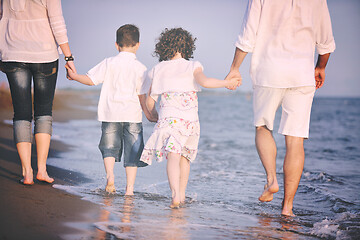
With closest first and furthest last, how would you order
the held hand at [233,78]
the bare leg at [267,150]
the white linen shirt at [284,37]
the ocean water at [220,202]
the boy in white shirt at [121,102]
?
the ocean water at [220,202], the white linen shirt at [284,37], the bare leg at [267,150], the held hand at [233,78], the boy in white shirt at [121,102]

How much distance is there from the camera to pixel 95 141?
8.57 m

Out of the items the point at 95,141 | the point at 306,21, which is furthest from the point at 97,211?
the point at 95,141

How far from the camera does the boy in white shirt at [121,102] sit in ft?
13.6

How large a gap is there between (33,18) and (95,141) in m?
4.85

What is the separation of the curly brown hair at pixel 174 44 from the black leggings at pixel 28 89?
933 millimetres

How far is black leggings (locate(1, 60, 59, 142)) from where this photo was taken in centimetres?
387

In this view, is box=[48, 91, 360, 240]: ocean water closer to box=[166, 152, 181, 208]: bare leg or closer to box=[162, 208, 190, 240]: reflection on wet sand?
box=[162, 208, 190, 240]: reflection on wet sand

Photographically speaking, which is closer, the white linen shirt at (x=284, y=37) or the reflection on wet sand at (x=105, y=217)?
the reflection on wet sand at (x=105, y=217)

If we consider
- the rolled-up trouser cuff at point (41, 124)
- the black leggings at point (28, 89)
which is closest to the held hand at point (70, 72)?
the black leggings at point (28, 89)

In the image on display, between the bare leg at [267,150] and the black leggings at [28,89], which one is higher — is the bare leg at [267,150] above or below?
below

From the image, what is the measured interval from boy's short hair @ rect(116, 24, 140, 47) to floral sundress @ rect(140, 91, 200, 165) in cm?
73

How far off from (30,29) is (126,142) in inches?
51.8

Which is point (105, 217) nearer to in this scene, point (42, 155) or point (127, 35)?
point (42, 155)

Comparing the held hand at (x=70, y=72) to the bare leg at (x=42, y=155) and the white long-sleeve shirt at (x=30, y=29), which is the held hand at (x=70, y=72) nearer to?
the white long-sleeve shirt at (x=30, y=29)
